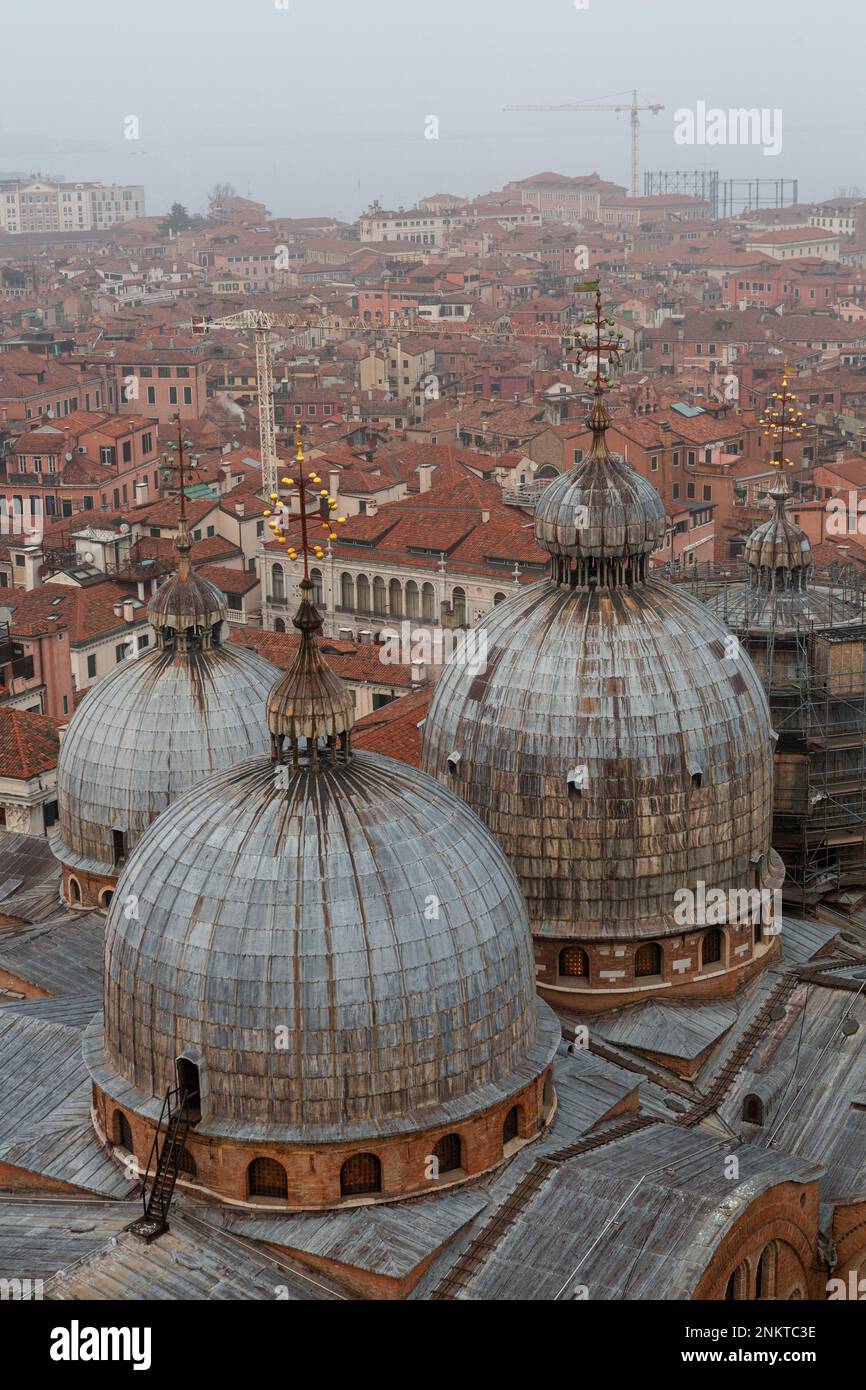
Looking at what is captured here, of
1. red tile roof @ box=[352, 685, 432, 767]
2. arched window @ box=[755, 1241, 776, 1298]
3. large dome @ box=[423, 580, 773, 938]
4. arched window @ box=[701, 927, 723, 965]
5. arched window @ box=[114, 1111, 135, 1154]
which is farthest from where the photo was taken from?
red tile roof @ box=[352, 685, 432, 767]

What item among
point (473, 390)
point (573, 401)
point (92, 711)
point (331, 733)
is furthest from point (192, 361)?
point (331, 733)

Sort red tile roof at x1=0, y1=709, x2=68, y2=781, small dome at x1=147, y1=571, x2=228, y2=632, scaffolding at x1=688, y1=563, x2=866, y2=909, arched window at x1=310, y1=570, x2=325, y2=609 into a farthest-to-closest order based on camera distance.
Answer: arched window at x1=310, y1=570, x2=325, y2=609 → red tile roof at x1=0, y1=709, x2=68, y2=781 → scaffolding at x1=688, y1=563, x2=866, y2=909 → small dome at x1=147, y1=571, x2=228, y2=632

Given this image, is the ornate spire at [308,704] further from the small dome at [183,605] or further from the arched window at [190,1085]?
the small dome at [183,605]

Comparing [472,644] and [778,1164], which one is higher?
[472,644]

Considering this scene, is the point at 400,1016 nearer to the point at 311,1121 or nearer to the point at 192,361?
the point at 311,1121

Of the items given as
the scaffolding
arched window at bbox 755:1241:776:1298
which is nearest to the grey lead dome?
arched window at bbox 755:1241:776:1298

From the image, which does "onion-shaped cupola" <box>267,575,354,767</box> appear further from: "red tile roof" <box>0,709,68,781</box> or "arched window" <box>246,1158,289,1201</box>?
"red tile roof" <box>0,709,68,781</box>

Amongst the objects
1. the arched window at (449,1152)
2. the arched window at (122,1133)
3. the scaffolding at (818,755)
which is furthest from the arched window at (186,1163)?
the scaffolding at (818,755)
